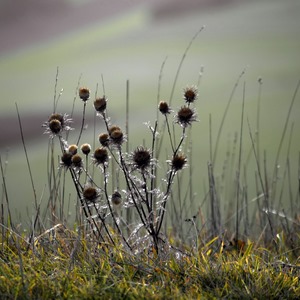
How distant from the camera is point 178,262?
2574mm

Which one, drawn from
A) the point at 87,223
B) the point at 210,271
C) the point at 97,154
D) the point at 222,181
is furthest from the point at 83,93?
the point at 222,181

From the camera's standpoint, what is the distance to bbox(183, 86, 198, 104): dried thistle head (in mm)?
2578

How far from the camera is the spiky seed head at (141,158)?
2475mm

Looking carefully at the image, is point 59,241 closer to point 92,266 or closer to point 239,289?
point 92,266

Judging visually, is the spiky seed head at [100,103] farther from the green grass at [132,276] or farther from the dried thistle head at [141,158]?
the green grass at [132,276]

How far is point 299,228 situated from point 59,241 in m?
1.35

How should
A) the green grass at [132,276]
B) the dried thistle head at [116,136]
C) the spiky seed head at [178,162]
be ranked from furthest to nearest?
the spiky seed head at [178,162] < the dried thistle head at [116,136] < the green grass at [132,276]

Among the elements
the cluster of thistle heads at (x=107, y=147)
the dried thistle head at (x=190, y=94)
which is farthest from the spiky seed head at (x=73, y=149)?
the dried thistle head at (x=190, y=94)

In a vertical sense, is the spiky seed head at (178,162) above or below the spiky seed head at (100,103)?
below

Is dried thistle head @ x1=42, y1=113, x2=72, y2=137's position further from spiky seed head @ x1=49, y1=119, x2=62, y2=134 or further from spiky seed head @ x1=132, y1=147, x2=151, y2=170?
spiky seed head @ x1=132, y1=147, x2=151, y2=170

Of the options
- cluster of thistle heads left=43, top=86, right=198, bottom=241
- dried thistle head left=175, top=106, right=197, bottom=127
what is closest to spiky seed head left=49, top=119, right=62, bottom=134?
cluster of thistle heads left=43, top=86, right=198, bottom=241

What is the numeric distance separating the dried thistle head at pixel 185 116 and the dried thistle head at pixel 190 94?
0.06m

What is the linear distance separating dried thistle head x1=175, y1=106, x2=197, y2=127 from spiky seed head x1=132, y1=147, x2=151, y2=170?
0.17 m

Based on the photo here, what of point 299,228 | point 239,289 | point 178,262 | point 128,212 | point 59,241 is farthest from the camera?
point 299,228
